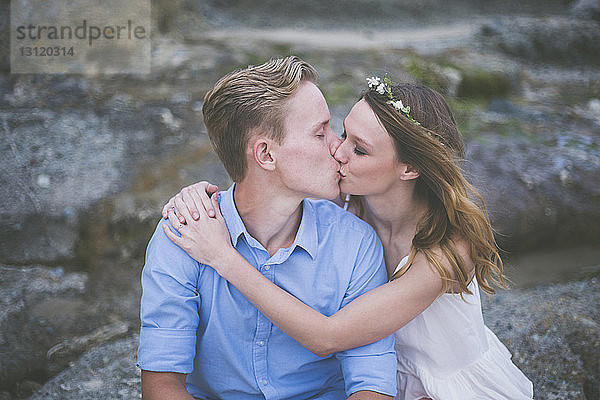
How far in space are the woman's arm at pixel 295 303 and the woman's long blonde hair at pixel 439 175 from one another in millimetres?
278

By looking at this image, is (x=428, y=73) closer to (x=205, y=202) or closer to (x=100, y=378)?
(x=100, y=378)

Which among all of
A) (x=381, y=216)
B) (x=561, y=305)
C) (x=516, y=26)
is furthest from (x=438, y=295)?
(x=516, y=26)

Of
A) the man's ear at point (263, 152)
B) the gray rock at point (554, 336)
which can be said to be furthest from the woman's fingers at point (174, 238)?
the gray rock at point (554, 336)

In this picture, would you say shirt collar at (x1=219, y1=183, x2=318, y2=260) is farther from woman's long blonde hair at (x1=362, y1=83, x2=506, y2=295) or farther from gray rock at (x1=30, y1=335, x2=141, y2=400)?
gray rock at (x1=30, y1=335, x2=141, y2=400)

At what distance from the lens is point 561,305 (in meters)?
3.97

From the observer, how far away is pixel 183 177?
511 cm

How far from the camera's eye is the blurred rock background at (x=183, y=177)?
3.65 m

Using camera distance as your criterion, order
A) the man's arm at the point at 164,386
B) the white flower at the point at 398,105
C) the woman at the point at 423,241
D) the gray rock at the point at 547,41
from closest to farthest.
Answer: the man's arm at the point at 164,386 → the woman at the point at 423,241 → the white flower at the point at 398,105 → the gray rock at the point at 547,41

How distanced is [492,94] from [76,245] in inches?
205

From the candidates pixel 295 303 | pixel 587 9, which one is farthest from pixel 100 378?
pixel 587 9

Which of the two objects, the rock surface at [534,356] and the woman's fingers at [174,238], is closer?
the woman's fingers at [174,238]

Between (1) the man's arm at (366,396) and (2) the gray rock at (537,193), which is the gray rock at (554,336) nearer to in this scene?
(2) the gray rock at (537,193)

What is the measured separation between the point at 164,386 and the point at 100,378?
1280 mm

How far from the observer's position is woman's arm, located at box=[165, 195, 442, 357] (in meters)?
2.24
